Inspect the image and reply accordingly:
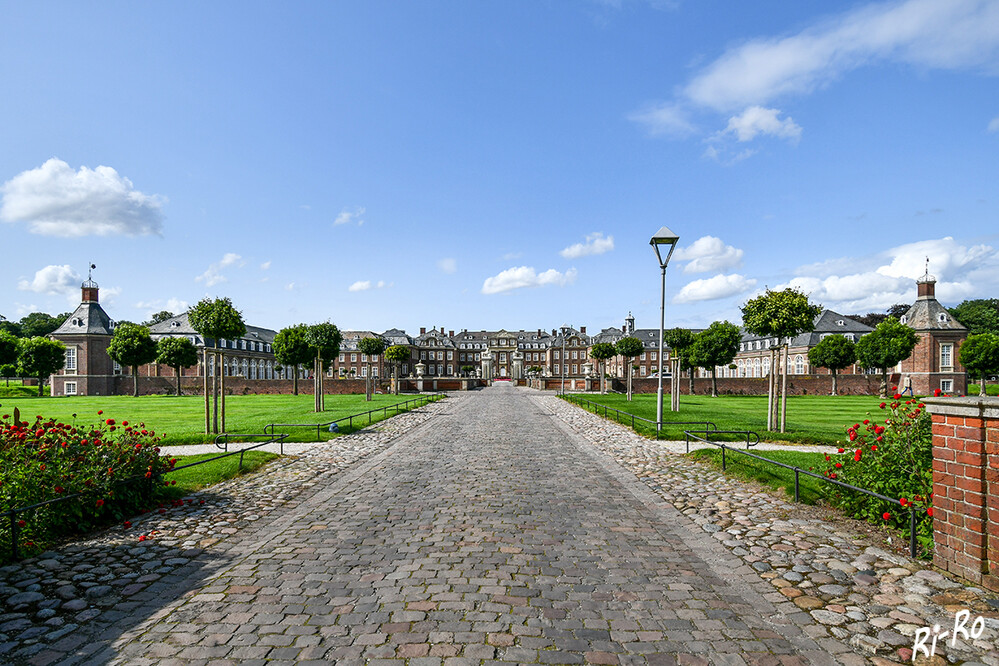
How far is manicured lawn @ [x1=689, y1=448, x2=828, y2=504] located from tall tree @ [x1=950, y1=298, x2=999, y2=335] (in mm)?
92568

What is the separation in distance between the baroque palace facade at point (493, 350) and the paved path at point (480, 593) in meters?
25.2

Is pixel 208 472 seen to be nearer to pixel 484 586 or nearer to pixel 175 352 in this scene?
pixel 484 586

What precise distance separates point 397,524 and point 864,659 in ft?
16.8

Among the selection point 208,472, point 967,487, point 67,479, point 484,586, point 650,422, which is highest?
point 967,487

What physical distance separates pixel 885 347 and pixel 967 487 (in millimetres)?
56272

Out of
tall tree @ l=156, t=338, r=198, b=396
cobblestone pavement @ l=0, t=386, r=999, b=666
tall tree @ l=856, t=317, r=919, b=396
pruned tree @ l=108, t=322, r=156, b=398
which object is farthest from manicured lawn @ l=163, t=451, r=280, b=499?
tall tree @ l=856, t=317, r=919, b=396

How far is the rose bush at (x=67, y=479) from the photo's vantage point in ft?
21.1

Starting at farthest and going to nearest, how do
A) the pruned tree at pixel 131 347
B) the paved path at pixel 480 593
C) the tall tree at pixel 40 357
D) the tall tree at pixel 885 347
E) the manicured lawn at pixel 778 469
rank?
1. the tall tree at pixel 40 357
2. the pruned tree at pixel 131 347
3. the tall tree at pixel 885 347
4. the manicured lawn at pixel 778 469
5. the paved path at pixel 480 593

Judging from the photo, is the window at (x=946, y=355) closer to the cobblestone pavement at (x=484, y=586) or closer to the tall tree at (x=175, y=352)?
the cobblestone pavement at (x=484, y=586)

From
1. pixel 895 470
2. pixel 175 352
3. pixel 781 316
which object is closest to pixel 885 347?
pixel 781 316

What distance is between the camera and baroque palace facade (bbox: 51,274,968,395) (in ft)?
191

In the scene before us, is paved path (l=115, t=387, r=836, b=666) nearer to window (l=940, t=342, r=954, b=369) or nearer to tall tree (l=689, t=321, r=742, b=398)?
tall tree (l=689, t=321, r=742, b=398)

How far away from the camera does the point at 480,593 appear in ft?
16.0

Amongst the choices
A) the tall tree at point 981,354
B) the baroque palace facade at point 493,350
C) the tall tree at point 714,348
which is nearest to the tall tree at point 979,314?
the baroque palace facade at point 493,350
